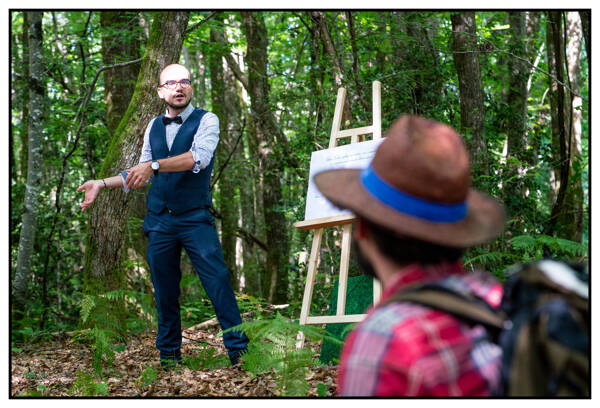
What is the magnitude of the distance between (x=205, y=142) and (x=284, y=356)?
1544 millimetres

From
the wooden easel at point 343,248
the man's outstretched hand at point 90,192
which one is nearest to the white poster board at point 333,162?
the wooden easel at point 343,248

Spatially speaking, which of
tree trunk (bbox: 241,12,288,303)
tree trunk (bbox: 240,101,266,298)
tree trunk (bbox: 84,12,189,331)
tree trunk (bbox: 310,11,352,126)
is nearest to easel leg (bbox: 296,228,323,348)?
tree trunk (bbox: 84,12,189,331)

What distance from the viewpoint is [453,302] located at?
124 centimetres

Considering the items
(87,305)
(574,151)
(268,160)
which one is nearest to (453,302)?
(87,305)

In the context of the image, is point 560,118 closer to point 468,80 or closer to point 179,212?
point 468,80

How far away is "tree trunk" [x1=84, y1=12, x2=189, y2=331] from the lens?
5.32 metres

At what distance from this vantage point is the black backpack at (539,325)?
3.88ft

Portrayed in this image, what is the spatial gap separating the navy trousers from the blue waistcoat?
2.6 inches

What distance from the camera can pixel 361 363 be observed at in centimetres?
122

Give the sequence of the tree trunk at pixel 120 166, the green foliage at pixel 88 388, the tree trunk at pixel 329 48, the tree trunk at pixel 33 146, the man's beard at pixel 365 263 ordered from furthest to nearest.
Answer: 1. the tree trunk at pixel 329 48
2. the tree trunk at pixel 33 146
3. the tree trunk at pixel 120 166
4. the green foliage at pixel 88 388
5. the man's beard at pixel 365 263

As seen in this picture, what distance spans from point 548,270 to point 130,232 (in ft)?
24.3

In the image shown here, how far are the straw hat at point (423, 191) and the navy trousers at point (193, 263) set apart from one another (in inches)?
110

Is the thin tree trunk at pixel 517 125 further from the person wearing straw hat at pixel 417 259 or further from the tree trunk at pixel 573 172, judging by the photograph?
the person wearing straw hat at pixel 417 259
